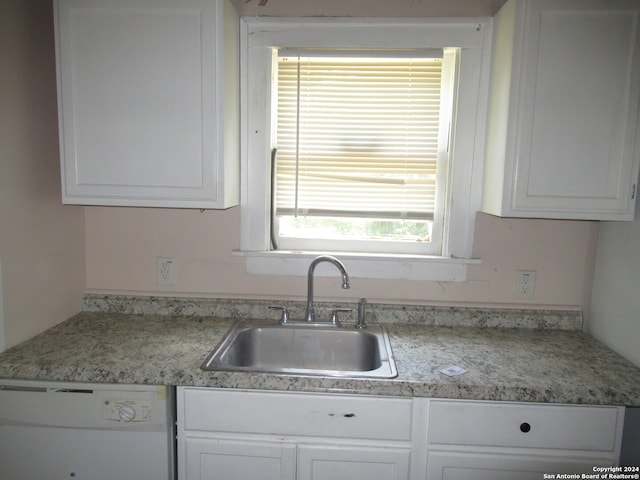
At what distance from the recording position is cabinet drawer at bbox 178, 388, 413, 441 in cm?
122

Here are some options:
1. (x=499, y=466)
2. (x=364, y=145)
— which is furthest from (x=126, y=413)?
(x=364, y=145)

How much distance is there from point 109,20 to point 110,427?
132cm

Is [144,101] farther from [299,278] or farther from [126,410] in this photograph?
[126,410]

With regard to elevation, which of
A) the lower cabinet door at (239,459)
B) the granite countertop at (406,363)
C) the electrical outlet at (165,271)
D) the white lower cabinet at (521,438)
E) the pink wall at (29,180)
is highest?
the pink wall at (29,180)

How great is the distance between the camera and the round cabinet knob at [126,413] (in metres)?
1.24

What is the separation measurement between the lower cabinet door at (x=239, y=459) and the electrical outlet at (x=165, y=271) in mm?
728

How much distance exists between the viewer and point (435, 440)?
123cm

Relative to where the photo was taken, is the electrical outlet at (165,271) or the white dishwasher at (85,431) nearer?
the white dishwasher at (85,431)

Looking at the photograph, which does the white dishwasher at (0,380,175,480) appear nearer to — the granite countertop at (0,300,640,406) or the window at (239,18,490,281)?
the granite countertop at (0,300,640,406)

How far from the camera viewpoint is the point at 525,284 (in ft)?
5.60

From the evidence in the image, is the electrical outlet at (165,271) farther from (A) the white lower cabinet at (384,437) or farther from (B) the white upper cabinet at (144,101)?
(A) the white lower cabinet at (384,437)

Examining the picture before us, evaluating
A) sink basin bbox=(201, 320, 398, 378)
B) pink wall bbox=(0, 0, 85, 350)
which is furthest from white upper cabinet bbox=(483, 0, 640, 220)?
pink wall bbox=(0, 0, 85, 350)

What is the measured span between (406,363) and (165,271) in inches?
42.8

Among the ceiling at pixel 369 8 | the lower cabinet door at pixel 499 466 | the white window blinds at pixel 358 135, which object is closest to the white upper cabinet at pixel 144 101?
the ceiling at pixel 369 8
